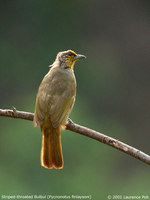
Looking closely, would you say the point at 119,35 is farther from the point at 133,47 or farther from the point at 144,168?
the point at 144,168

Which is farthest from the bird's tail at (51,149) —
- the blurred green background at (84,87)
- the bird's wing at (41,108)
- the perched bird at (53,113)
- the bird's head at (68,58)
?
the blurred green background at (84,87)

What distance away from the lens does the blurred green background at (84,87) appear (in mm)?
15039

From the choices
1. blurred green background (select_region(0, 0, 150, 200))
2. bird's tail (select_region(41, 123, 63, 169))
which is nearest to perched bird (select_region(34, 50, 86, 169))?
bird's tail (select_region(41, 123, 63, 169))

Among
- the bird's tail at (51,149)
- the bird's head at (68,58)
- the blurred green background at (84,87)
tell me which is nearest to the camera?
the bird's tail at (51,149)

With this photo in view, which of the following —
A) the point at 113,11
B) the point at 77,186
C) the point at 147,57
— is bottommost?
the point at 77,186

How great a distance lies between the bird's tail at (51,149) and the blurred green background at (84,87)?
6948 mm

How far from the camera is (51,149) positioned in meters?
5.67

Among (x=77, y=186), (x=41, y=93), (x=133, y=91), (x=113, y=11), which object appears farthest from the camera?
(x=113, y=11)

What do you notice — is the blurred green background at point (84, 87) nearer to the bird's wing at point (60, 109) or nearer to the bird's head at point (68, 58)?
the bird's head at point (68, 58)

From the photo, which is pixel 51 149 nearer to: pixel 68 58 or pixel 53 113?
pixel 53 113

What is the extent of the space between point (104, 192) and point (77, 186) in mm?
1644

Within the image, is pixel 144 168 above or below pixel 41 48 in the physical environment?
below

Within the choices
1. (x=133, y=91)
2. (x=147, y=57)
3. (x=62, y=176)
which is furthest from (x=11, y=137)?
(x=147, y=57)

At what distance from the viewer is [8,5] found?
2370cm
